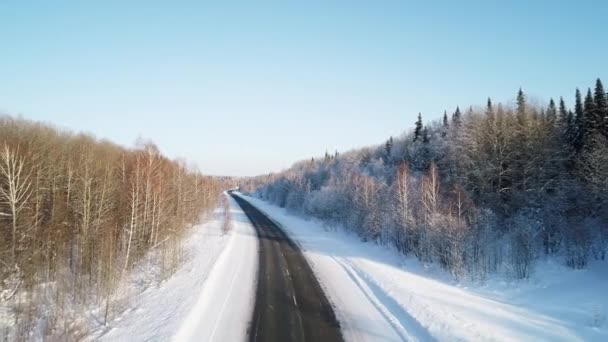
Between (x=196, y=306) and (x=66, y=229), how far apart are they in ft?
55.1

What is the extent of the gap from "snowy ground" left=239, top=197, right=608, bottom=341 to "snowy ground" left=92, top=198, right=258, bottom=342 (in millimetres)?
4426

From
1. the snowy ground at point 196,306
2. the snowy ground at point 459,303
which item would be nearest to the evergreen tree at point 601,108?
the snowy ground at point 459,303

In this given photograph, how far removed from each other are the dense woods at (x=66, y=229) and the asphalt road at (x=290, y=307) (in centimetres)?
686

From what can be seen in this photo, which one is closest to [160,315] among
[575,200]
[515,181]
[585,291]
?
[585,291]

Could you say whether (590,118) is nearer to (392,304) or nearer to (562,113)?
(562,113)

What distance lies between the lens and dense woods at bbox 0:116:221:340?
17123mm

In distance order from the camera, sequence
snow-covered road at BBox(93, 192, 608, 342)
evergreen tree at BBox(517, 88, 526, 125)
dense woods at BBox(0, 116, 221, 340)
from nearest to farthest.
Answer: snow-covered road at BBox(93, 192, 608, 342) < dense woods at BBox(0, 116, 221, 340) < evergreen tree at BBox(517, 88, 526, 125)

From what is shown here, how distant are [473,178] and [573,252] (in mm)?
19017

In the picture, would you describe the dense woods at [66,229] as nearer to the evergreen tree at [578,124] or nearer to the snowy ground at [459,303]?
the snowy ground at [459,303]

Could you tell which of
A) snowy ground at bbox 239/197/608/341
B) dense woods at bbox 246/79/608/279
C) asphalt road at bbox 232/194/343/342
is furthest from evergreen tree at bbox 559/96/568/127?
asphalt road at bbox 232/194/343/342

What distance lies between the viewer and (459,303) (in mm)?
17828

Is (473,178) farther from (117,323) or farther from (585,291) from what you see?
(117,323)

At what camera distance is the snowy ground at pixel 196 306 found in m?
13.0

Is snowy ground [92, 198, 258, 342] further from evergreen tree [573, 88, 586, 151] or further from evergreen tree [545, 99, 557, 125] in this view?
evergreen tree [545, 99, 557, 125]
